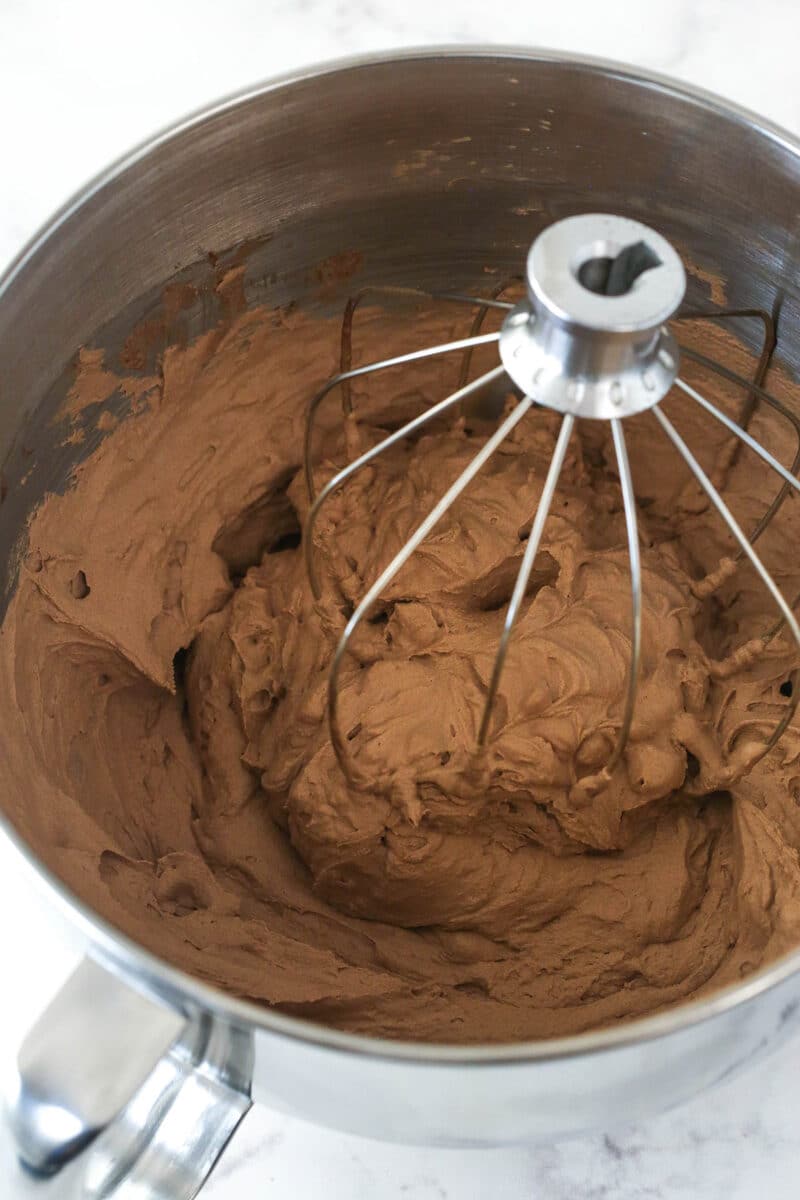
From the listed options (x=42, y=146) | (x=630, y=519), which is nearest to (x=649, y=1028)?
(x=630, y=519)

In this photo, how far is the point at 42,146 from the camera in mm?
933

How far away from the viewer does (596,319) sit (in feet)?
1.56

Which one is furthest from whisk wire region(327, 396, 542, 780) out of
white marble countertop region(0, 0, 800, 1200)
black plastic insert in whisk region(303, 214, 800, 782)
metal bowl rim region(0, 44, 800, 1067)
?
white marble countertop region(0, 0, 800, 1200)

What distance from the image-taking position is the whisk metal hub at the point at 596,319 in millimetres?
478

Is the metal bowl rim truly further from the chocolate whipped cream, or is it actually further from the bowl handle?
the chocolate whipped cream

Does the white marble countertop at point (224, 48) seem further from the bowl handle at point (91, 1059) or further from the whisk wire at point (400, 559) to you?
the bowl handle at point (91, 1059)

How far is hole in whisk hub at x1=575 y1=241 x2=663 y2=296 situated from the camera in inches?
19.6

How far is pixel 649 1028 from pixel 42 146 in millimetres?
831

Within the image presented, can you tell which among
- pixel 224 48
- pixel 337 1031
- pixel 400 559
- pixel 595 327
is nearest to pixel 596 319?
pixel 595 327

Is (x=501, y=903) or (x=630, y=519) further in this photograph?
(x=501, y=903)

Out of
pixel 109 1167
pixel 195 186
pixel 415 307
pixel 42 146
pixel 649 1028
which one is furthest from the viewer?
pixel 42 146

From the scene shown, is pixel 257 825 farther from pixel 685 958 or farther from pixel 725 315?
pixel 725 315

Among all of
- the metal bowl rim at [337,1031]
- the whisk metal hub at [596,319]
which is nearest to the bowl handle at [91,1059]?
the metal bowl rim at [337,1031]

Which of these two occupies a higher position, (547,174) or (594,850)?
(547,174)
